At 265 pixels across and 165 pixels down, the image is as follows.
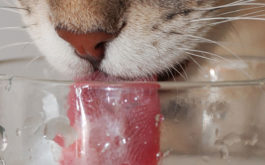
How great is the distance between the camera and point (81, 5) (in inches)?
17.4

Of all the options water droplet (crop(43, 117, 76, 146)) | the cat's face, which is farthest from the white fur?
water droplet (crop(43, 117, 76, 146))

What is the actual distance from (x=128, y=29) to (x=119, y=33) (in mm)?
14

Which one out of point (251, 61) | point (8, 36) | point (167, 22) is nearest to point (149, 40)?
point (167, 22)

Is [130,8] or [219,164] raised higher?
[130,8]

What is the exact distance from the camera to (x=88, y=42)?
0.44 metres

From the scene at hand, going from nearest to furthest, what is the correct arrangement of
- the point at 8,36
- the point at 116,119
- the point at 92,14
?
the point at 116,119 → the point at 92,14 → the point at 8,36

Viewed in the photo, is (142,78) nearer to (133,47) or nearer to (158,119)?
(133,47)

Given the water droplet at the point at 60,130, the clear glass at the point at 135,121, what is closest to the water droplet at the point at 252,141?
the clear glass at the point at 135,121

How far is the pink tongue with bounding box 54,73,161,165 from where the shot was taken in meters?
0.31

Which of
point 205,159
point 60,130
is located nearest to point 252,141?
point 205,159

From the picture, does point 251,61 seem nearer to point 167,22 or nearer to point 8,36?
point 167,22

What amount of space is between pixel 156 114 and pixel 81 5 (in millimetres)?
166

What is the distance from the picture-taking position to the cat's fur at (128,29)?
44 centimetres

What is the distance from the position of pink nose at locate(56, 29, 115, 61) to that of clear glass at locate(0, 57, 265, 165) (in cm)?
11
